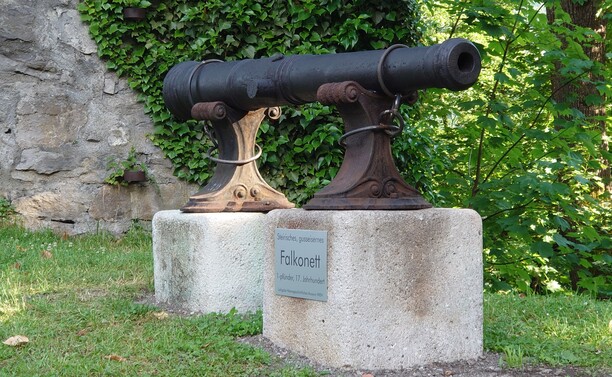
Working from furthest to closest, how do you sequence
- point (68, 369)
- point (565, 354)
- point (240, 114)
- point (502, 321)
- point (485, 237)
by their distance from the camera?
point (485, 237) → point (240, 114) → point (502, 321) → point (565, 354) → point (68, 369)

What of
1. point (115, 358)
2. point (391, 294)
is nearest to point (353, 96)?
point (391, 294)

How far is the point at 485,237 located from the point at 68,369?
186 inches

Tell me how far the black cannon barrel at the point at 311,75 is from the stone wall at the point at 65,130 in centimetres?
273

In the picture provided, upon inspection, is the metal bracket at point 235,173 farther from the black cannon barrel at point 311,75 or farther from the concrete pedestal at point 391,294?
the concrete pedestal at point 391,294

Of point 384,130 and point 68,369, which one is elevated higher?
point 384,130

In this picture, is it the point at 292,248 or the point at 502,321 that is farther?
the point at 502,321

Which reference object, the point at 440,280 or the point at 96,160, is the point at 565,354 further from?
the point at 96,160

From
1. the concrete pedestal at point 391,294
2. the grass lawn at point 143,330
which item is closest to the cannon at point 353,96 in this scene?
the concrete pedestal at point 391,294

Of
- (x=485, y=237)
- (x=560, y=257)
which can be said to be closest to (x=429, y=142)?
(x=485, y=237)

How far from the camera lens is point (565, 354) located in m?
4.10

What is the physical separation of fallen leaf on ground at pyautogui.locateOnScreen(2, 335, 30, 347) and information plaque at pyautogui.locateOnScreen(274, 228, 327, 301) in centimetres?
127

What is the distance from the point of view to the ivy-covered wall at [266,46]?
7730 mm

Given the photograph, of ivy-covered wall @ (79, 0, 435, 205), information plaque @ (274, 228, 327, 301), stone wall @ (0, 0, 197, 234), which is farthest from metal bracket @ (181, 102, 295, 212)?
stone wall @ (0, 0, 197, 234)

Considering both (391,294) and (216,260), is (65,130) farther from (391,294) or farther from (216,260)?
(391,294)
